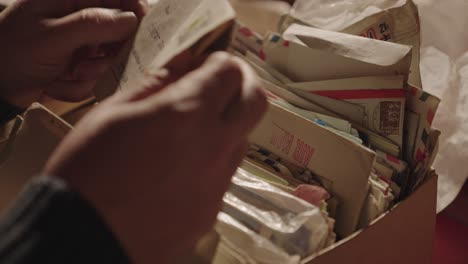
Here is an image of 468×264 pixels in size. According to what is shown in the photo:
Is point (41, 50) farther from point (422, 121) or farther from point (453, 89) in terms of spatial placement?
point (453, 89)

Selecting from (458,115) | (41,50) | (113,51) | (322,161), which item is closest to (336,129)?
(322,161)

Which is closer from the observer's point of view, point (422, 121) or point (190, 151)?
point (190, 151)

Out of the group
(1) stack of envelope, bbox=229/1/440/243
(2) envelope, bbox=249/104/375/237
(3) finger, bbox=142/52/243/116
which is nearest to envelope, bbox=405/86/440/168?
(1) stack of envelope, bbox=229/1/440/243

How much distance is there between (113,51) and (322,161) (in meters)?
0.41

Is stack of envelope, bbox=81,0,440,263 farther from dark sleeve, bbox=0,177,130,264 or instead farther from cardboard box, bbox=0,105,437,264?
dark sleeve, bbox=0,177,130,264

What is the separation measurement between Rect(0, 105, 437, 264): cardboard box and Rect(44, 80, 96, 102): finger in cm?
17

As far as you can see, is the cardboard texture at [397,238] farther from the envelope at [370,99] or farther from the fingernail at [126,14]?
the fingernail at [126,14]

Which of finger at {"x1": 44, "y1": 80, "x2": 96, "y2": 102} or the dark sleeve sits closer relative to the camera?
the dark sleeve

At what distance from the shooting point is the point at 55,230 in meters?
0.35

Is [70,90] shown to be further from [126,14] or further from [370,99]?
[370,99]

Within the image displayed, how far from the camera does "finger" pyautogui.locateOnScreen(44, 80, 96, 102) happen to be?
0.84m

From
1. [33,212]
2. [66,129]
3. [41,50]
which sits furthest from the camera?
[41,50]

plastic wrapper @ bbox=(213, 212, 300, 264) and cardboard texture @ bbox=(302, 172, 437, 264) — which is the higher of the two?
plastic wrapper @ bbox=(213, 212, 300, 264)

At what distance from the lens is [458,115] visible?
0.84m
